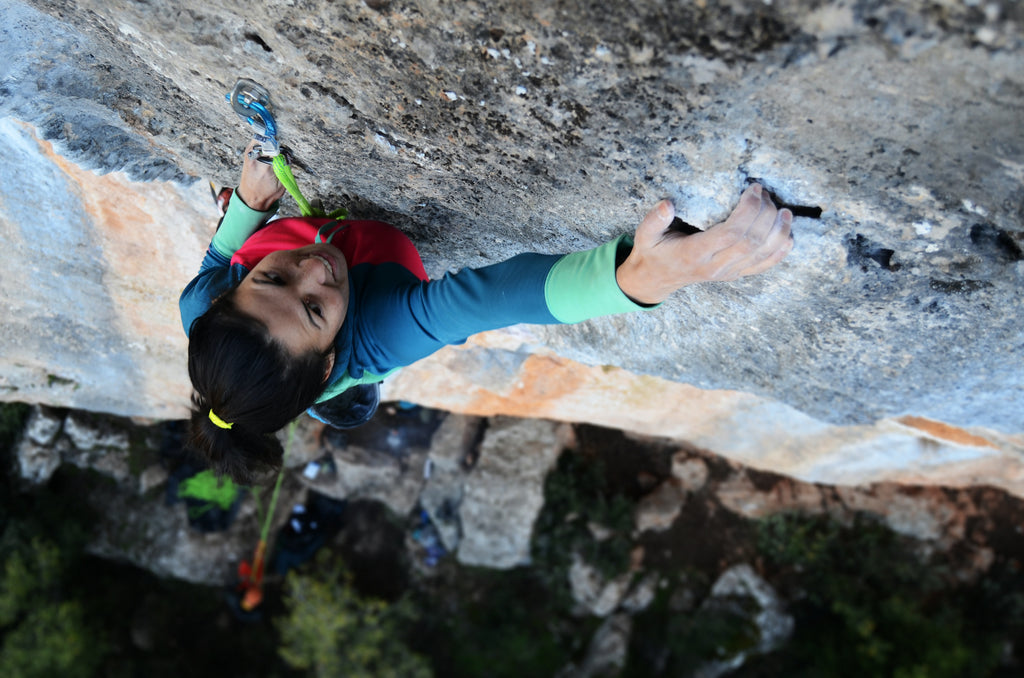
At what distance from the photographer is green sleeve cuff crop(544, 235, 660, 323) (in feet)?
4.58

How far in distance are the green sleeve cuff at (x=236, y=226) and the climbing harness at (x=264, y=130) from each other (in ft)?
0.50

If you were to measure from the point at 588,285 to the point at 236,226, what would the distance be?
1.16 m

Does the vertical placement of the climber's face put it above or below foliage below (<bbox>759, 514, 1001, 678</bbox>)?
above

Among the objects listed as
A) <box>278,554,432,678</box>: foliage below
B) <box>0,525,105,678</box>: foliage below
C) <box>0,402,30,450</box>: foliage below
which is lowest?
<box>0,525,105,678</box>: foliage below

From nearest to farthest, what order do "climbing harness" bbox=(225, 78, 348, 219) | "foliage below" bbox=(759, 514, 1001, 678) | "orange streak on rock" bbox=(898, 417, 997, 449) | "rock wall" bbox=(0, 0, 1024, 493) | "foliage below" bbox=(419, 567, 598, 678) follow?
1. "rock wall" bbox=(0, 0, 1024, 493)
2. "climbing harness" bbox=(225, 78, 348, 219)
3. "orange streak on rock" bbox=(898, 417, 997, 449)
4. "foliage below" bbox=(759, 514, 1001, 678)
5. "foliage below" bbox=(419, 567, 598, 678)

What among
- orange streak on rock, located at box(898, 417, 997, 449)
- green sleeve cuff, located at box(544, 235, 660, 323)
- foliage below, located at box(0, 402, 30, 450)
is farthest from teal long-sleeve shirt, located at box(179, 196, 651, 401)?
Answer: foliage below, located at box(0, 402, 30, 450)

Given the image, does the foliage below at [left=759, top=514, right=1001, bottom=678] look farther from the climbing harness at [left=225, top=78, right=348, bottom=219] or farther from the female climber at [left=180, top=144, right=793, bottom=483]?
the climbing harness at [left=225, top=78, right=348, bottom=219]

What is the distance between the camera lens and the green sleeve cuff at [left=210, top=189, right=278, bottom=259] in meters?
1.88

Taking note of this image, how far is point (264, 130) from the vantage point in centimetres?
166

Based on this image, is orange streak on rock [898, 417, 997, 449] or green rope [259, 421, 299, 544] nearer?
orange streak on rock [898, 417, 997, 449]

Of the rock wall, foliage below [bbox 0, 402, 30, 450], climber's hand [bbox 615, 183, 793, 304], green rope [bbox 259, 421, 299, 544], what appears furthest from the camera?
green rope [bbox 259, 421, 299, 544]

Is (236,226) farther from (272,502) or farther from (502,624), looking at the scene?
(502,624)

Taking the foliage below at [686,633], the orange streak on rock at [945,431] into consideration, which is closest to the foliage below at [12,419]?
the foliage below at [686,633]

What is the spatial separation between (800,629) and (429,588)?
3.81 m
